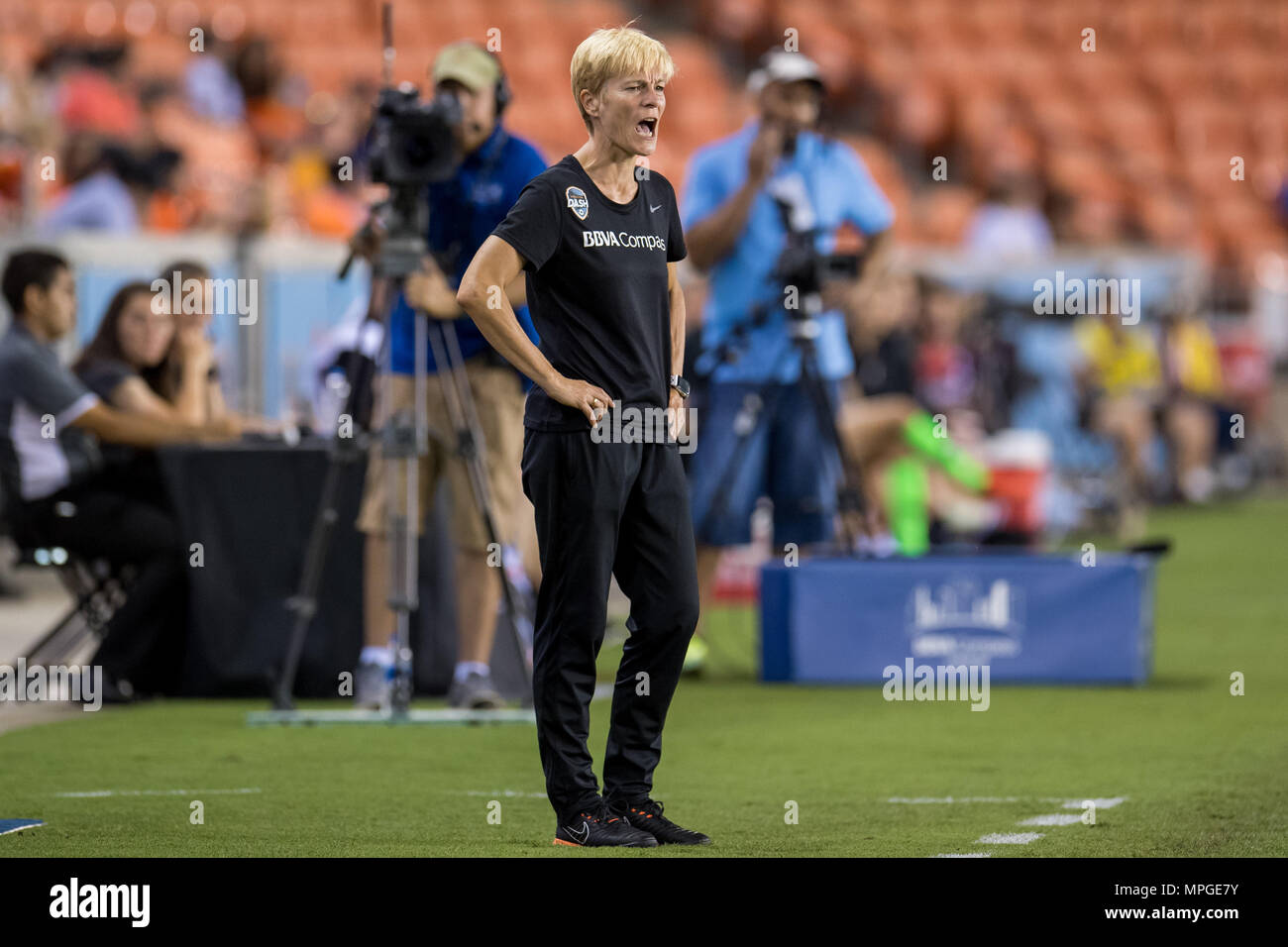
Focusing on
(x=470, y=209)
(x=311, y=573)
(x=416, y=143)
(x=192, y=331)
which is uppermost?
(x=416, y=143)

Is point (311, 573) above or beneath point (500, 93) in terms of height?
beneath

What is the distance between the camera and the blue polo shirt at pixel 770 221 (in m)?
9.81

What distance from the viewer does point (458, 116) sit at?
780 centimetres

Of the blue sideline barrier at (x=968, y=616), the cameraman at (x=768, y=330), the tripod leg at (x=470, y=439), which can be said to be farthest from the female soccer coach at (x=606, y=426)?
the cameraman at (x=768, y=330)

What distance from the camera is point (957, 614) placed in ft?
30.3

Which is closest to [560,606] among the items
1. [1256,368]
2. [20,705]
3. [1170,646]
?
[20,705]

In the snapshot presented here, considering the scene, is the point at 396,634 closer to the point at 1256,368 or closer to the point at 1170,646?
the point at 1170,646

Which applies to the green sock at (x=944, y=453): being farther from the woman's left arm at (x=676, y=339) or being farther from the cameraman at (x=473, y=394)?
the woman's left arm at (x=676, y=339)

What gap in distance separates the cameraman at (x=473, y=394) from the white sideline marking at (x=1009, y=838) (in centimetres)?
283

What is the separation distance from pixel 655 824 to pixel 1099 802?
1487 mm

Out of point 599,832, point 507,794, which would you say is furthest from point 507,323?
point 507,794

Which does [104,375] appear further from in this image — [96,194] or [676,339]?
[96,194]

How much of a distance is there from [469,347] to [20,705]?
7.33 feet

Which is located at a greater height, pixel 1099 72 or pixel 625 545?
pixel 1099 72
